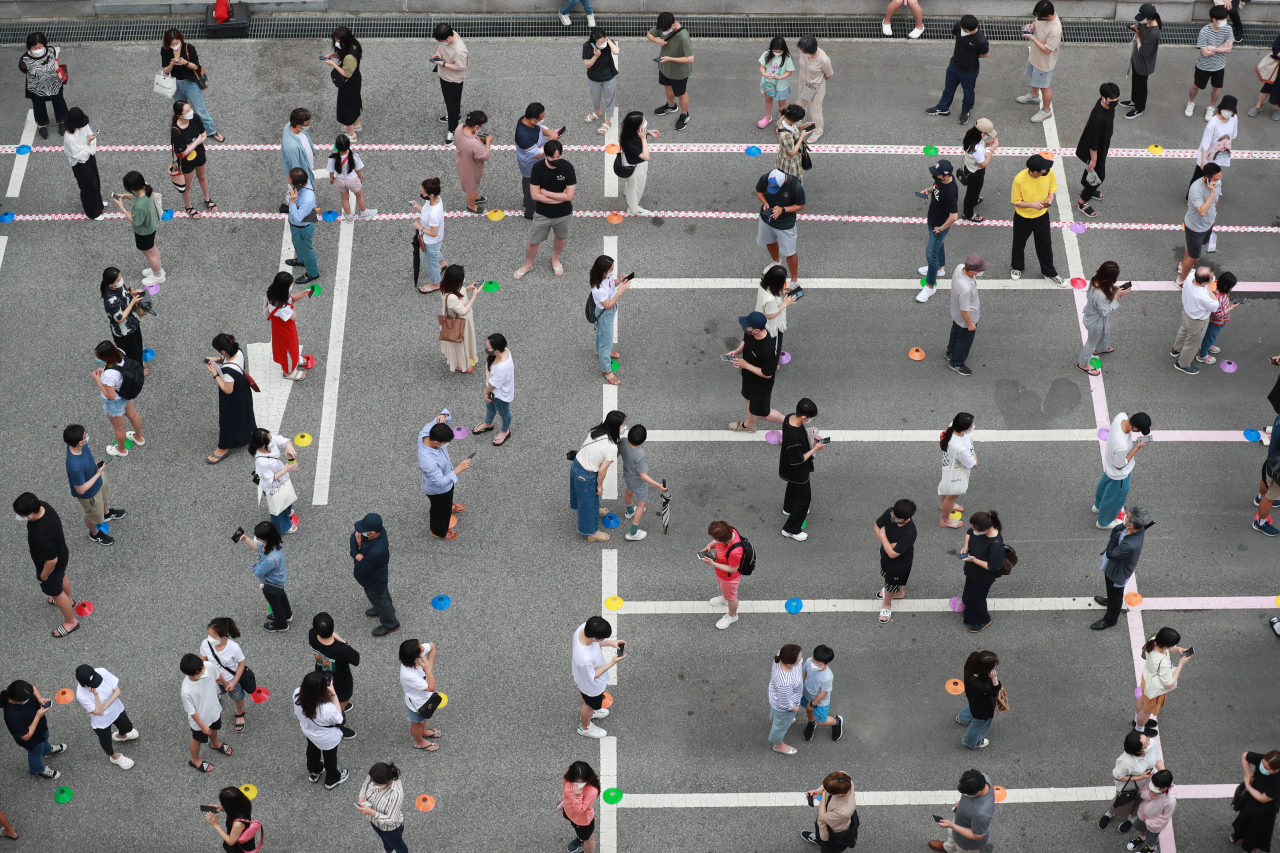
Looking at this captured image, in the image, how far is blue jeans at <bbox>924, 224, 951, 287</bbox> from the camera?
51.8ft

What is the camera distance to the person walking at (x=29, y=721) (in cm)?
1112

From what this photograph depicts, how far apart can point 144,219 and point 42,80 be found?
3.48m

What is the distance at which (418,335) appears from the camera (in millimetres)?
15586

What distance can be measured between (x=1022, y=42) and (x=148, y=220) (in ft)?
41.8

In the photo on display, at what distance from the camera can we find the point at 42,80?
17.3 meters

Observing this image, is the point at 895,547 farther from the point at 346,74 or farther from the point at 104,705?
the point at 346,74

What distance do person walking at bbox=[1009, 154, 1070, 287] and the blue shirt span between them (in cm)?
1072

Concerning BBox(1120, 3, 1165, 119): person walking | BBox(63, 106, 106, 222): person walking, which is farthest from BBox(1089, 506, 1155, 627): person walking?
BBox(63, 106, 106, 222): person walking

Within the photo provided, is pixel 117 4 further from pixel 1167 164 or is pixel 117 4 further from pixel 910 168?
pixel 1167 164

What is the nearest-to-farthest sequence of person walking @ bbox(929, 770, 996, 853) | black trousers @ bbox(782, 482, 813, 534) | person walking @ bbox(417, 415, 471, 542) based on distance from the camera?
person walking @ bbox(929, 770, 996, 853)
person walking @ bbox(417, 415, 471, 542)
black trousers @ bbox(782, 482, 813, 534)

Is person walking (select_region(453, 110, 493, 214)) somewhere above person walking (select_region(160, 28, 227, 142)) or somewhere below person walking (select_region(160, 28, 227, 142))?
below

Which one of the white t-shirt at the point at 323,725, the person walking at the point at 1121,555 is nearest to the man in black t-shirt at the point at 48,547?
the white t-shirt at the point at 323,725

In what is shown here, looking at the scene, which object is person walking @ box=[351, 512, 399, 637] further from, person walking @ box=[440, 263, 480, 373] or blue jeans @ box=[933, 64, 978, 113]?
blue jeans @ box=[933, 64, 978, 113]

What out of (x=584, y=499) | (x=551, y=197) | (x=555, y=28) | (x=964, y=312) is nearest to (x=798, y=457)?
(x=584, y=499)
